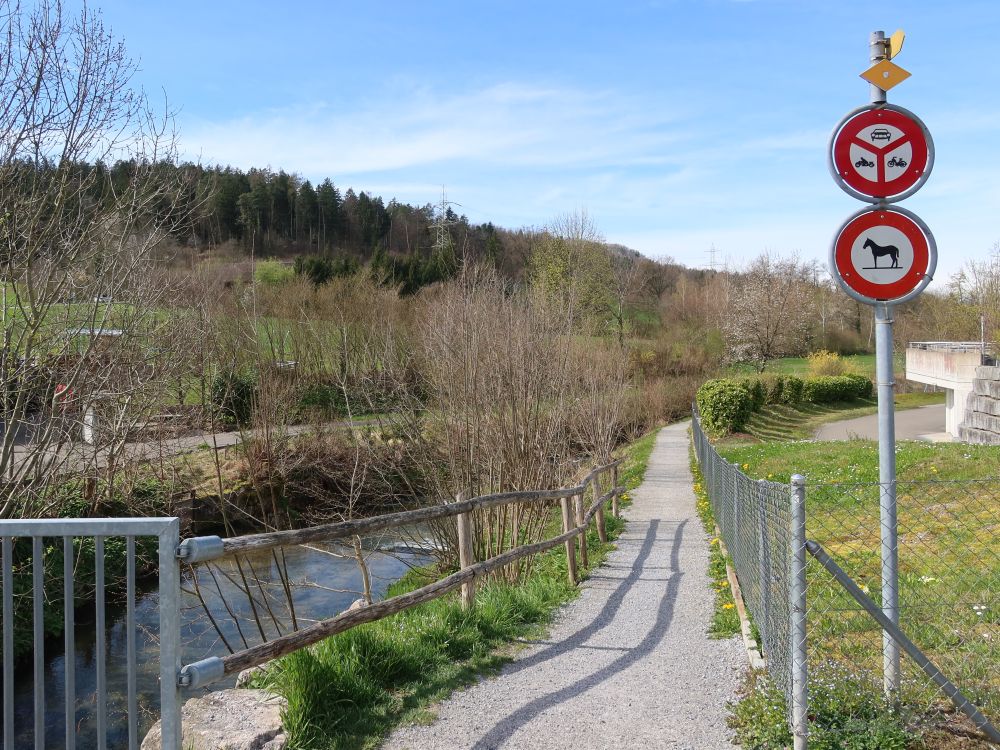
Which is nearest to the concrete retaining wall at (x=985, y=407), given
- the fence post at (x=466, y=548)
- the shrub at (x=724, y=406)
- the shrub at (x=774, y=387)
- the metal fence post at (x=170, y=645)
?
the shrub at (x=724, y=406)

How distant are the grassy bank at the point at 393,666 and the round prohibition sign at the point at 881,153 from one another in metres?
3.81

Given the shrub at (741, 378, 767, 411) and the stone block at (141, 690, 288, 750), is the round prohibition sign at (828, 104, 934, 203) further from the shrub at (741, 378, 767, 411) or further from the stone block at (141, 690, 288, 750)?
the shrub at (741, 378, 767, 411)

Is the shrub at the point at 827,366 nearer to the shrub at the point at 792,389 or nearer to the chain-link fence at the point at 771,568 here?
the shrub at the point at 792,389

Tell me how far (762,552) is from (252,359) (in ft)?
61.1

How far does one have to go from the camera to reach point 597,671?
571cm

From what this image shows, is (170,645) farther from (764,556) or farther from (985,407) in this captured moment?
(985,407)

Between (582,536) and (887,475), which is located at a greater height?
(887,475)

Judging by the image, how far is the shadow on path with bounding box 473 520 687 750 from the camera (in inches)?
182

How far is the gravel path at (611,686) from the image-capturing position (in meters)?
4.50

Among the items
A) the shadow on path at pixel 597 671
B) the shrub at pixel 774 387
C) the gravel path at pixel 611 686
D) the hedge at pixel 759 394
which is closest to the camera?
the gravel path at pixel 611 686

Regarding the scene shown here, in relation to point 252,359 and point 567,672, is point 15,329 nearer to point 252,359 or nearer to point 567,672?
point 567,672

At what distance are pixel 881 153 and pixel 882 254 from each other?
1.80 ft

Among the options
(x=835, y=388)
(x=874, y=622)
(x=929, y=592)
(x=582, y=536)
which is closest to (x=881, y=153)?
(x=874, y=622)

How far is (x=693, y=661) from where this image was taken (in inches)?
236
